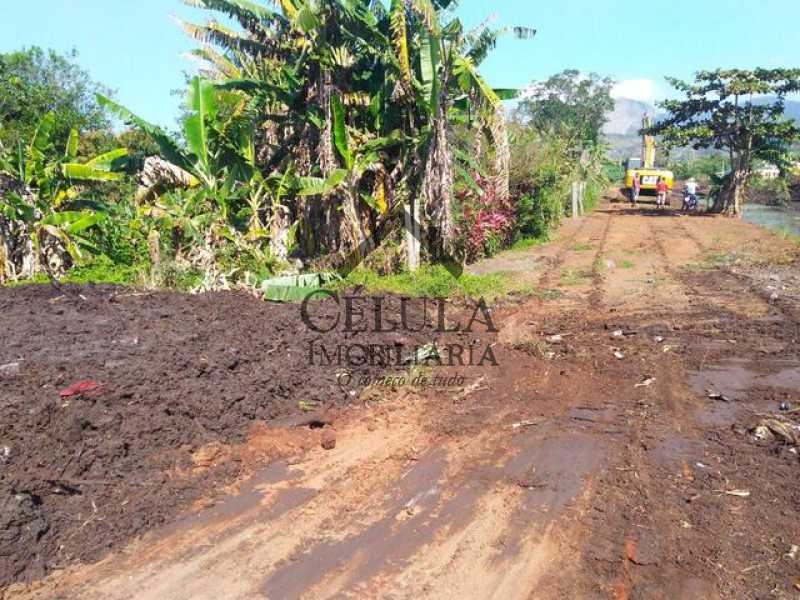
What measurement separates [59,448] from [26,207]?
9275 mm

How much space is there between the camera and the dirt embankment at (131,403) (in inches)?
164

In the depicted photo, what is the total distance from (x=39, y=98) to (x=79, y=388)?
59.0ft

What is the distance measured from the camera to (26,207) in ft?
39.6

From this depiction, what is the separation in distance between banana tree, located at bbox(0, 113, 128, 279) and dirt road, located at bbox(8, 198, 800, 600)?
30.5 ft

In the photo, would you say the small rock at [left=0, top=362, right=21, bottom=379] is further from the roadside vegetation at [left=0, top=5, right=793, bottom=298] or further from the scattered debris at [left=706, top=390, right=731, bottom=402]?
the scattered debris at [left=706, top=390, right=731, bottom=402]

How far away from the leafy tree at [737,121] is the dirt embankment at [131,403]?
63.6 ft

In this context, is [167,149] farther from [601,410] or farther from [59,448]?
[601,410]

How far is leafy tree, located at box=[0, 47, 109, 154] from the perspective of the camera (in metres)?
17.7

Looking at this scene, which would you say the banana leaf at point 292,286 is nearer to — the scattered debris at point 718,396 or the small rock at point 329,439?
the small rock at point 329,439

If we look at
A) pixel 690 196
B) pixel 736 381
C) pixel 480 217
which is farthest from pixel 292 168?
pixel 690 196

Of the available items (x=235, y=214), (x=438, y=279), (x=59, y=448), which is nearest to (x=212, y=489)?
(x=59, y=448)

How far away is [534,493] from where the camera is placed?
4.57 meters

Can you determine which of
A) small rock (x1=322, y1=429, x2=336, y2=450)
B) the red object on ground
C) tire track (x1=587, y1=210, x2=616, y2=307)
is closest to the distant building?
tire track (x1=587, y1=210, x2=616, y2=307)

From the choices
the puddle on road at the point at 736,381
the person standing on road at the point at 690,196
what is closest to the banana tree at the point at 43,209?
the puddle on road at the point at 736,381
